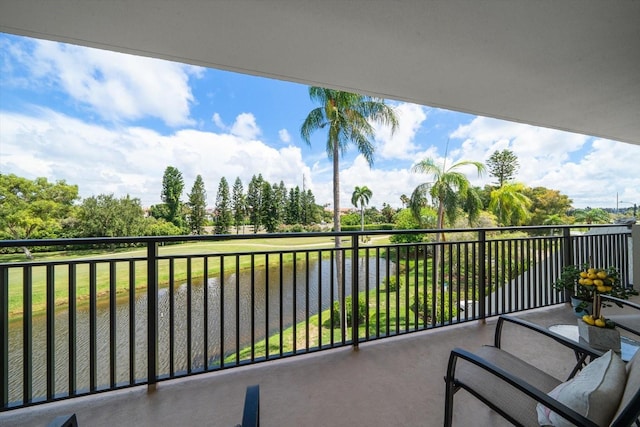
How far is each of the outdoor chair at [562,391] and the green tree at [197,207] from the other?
24.0 meters

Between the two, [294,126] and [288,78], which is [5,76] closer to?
[294,126]

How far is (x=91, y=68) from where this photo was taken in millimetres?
20672

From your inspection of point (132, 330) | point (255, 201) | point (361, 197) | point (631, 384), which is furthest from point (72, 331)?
point (255, 201)

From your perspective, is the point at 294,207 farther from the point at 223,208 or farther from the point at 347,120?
the point at 347,120

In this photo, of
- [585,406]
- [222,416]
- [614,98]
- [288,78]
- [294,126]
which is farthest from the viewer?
[294,126]

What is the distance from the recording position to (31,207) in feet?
56.5

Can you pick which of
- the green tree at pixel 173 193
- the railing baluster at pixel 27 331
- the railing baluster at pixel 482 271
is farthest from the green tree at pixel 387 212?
the railing baluster at pixel 27 331

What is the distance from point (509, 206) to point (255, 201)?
62.2 feet

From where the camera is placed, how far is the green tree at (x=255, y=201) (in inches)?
927

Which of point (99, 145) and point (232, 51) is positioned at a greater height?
point (99, 145)

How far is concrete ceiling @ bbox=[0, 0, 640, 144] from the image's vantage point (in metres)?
1.55

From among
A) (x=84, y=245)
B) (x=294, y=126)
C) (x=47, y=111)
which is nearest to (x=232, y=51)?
(x=84, y=245)

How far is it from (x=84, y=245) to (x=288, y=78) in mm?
2015

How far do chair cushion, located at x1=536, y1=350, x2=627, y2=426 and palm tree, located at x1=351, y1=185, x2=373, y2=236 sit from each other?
817 inches
